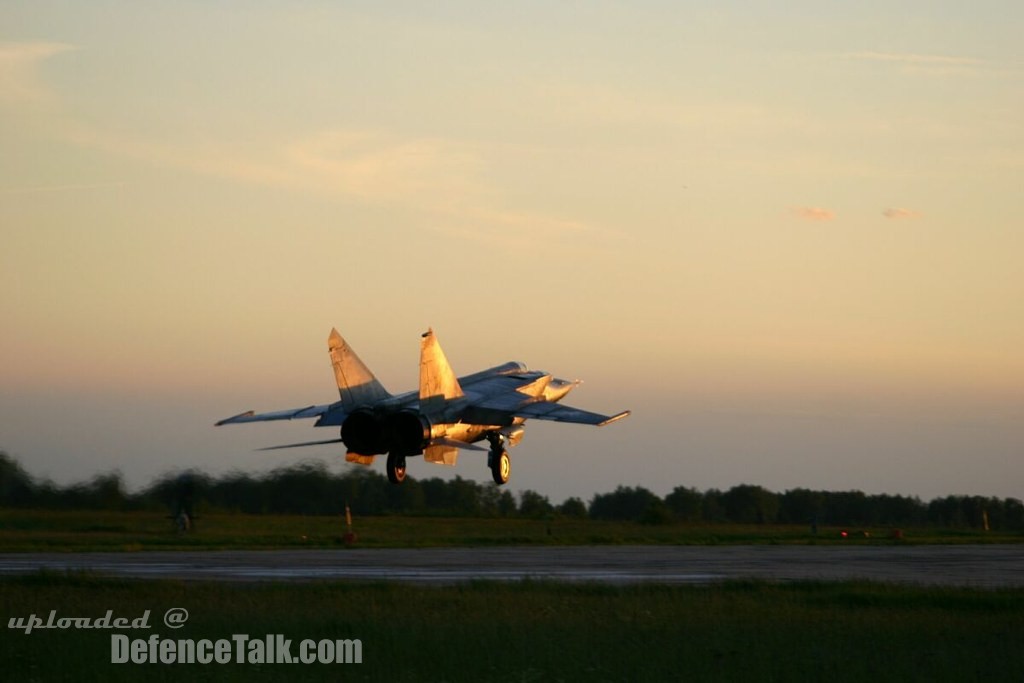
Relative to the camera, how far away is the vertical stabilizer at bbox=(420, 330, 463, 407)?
30.5 meters

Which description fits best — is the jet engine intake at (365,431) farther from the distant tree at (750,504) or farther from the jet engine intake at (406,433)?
the distant tree at (750,504)

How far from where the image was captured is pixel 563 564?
37812mm

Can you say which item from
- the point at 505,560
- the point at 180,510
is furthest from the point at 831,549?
the point at 180,510

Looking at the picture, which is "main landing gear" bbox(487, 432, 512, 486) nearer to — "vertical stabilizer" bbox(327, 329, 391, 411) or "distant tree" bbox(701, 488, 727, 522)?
"vertical stabilizer" bbox(327, 329, 391, 411)

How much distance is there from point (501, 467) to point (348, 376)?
433cm

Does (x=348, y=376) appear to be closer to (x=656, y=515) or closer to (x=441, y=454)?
(x=441, y=454)

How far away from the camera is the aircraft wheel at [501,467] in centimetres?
3173

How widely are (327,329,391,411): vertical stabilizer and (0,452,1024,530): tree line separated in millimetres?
19684

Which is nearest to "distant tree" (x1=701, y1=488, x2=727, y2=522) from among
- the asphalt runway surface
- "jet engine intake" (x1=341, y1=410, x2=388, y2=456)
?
the asphalt runway surface

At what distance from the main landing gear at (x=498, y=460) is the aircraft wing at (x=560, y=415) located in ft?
2.68

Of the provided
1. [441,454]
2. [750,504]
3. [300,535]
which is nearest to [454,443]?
[441,454]

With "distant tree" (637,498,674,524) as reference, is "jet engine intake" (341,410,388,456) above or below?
above

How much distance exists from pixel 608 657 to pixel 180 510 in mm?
34337

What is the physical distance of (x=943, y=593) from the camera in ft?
90.4
